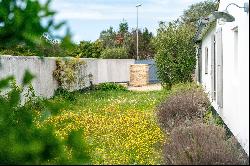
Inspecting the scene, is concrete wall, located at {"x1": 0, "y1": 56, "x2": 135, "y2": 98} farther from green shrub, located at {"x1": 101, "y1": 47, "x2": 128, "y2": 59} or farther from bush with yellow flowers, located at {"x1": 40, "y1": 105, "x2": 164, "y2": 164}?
green shrub, located at {"x1": 101, "y1": 47, "x2": 128, "y2": 59}

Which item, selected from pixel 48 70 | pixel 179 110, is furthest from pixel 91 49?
pixel 179 110

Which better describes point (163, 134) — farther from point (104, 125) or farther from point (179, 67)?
point (179, 67)

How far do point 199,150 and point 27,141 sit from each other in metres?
2.63

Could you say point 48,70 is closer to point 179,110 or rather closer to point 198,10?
point 179,110

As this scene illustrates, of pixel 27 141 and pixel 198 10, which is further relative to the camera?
pixel 198 10

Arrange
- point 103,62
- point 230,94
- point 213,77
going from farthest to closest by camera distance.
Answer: point 103,62 < point 213,77 < point 230,94

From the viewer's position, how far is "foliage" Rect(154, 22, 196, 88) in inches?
961

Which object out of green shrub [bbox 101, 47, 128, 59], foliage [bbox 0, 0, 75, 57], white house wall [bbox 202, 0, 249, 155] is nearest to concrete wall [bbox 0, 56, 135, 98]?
foliage [bbox 0, 0, 75, 57]

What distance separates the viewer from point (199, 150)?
6.05 meters

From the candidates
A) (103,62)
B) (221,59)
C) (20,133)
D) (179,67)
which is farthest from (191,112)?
(103,62)

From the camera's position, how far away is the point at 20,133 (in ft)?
12.9

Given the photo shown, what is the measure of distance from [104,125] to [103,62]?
23.1 m

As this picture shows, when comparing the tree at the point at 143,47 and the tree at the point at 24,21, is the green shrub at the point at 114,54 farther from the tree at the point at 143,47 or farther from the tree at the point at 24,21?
the tree at the point at 24,21

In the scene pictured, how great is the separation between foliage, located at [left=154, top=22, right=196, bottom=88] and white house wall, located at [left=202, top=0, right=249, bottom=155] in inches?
430
